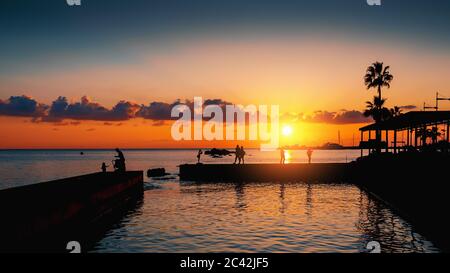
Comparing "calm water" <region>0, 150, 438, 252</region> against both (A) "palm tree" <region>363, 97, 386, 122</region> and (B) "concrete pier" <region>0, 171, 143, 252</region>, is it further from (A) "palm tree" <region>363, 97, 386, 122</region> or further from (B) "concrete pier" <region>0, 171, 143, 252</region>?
(A) "palm tree" <region>363, 97, 386, 122</region>

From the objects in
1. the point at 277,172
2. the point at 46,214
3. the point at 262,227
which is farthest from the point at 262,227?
the point at 277,172

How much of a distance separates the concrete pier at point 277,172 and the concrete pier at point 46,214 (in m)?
23.1

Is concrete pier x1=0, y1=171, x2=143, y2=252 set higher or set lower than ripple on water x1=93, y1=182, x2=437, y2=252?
higher

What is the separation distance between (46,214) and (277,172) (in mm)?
34289

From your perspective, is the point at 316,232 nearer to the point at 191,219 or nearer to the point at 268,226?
the point at 268,226

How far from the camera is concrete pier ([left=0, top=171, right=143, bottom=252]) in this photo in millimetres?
11016

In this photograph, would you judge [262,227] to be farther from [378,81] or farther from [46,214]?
[378,81]

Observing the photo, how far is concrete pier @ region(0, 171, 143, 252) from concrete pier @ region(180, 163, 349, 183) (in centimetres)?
2309

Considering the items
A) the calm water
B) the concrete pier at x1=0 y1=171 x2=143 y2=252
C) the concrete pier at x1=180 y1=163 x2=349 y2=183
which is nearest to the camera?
the concrete pier at x1=0 y1=171 x2=143 y2=252

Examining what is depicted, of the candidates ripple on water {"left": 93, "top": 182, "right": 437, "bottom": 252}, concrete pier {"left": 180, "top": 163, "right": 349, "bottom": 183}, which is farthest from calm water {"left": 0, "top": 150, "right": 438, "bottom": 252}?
concrete pier {"left": 180, "top": 163, "right": 349, "bottom": 183}

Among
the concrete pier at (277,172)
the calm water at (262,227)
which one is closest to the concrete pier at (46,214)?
the calm water at (262,227)

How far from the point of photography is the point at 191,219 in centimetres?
2042
